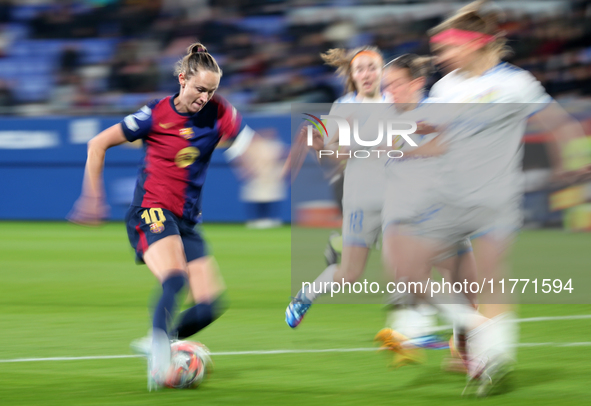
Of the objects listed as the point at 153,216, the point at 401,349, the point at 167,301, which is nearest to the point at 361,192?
the point at 401,349

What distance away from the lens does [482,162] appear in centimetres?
443

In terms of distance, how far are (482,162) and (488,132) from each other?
0.49 ft

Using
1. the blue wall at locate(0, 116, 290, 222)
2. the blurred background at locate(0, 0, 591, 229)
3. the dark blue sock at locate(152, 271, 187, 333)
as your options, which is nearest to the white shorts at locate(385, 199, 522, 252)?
the dark blue sock at locate(152, 271, 187, 333)

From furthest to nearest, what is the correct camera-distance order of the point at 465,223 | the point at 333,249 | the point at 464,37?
the point at 333,249
the point at 465,223
the point at 464,37

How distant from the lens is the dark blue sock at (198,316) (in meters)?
4.90

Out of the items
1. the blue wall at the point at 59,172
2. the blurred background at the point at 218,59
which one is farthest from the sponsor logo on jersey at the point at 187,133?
the blue wall at the point at 59,172

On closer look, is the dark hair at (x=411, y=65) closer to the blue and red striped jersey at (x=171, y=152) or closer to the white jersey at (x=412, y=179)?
the white jersey at (x=412, y=179)

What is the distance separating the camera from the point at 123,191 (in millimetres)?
17312

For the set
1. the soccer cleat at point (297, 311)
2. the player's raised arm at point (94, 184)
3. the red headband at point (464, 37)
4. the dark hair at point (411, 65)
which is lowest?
the soccer cleat at point (297, 311)

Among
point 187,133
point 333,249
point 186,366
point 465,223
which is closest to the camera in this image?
point 465,223

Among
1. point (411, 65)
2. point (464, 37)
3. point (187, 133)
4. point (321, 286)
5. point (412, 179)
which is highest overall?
point (464, 37)

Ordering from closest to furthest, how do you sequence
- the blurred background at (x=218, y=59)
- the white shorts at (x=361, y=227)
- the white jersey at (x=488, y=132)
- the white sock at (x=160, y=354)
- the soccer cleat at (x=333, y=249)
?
the white jersey at (x=488, y=132), the white sock at (x=160, y=354), the white shorts at (x=361, y=227), the soccer cleat at (x=333, y=249), the blurred background at (x=218, y=59)

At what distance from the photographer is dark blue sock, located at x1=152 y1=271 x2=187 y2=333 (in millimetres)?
4652

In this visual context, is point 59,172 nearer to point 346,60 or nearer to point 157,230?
point 346,60
